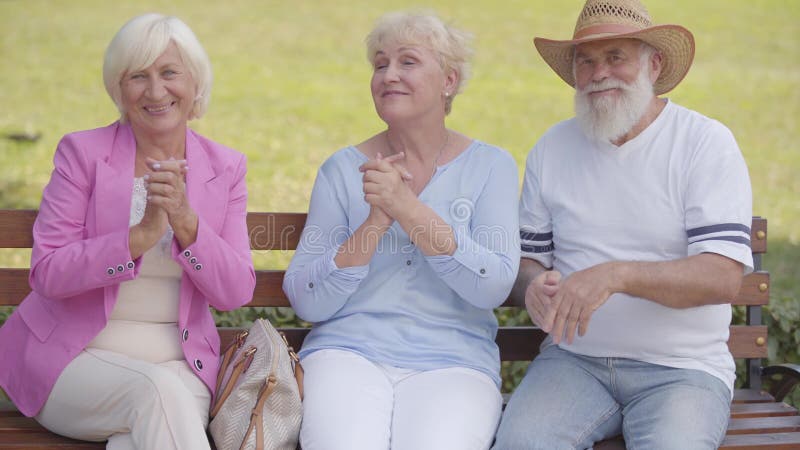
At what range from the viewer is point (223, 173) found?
11.3 ft

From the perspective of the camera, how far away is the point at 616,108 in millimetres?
3426

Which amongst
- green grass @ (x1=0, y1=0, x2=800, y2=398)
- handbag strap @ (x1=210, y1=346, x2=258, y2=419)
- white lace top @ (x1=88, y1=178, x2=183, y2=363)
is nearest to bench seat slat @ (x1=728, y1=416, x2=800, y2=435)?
handbag strap @ (x1=210, y1=346, x2=258, y2=419)

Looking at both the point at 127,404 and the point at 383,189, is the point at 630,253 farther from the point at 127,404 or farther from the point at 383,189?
the point at 127,404

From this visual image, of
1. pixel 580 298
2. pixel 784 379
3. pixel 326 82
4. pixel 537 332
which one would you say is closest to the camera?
pixel 580 298

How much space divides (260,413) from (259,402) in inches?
1.3

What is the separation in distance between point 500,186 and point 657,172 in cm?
55

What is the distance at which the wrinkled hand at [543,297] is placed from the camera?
319 cm


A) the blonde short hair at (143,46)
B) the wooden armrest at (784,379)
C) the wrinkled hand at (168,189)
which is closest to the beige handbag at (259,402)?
the wrinkled hand at (168,189)

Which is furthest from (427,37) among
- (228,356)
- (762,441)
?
(762,441)

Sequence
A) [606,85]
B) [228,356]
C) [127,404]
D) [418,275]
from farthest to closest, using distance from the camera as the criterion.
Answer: [418,275], [606,85], [228,356], [127,404]

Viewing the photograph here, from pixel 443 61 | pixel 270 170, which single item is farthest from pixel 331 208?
pixel 270 170

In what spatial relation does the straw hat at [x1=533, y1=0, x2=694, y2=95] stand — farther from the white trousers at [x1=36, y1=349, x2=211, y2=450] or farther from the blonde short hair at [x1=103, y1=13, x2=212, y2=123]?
the white trousers at [x1=36, y1=349, x2=211, y2=450]

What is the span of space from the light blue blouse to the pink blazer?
0.99 feet

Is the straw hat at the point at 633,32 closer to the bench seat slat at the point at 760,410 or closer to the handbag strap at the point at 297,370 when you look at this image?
the bench seat slat at the point at 760,410
